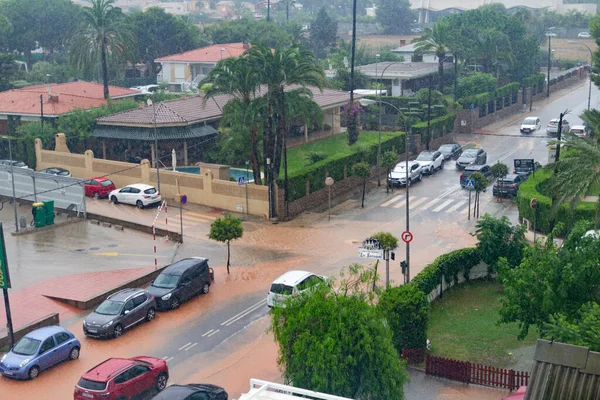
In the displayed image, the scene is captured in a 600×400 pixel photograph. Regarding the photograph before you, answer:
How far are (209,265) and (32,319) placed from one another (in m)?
8.89

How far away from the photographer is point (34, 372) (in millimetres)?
26453

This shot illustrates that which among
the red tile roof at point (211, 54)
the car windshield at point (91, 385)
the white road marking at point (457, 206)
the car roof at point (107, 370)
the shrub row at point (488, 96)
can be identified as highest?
the red tile roof at point (211, 54)

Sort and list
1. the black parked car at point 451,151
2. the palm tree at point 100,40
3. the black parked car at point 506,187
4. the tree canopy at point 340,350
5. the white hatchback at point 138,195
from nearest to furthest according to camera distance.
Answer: the tree canopy at point 340,350 < the white hatchback at point 138,195 < the black parked car at point 506,187 < the black parked car at point 451,151 < the palm tree at point 100,40

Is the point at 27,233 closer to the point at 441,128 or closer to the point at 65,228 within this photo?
the point at 65,228

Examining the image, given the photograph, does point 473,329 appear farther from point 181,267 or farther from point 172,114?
point 172,114

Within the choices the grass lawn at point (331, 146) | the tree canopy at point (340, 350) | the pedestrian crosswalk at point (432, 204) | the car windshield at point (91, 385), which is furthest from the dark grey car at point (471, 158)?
the car windshield at point (91, 385)

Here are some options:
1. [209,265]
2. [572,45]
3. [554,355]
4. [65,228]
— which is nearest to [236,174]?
[65,228]

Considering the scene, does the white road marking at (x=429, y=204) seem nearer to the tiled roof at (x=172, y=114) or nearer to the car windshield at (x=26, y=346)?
the tiled roof at (x=172, y=114)

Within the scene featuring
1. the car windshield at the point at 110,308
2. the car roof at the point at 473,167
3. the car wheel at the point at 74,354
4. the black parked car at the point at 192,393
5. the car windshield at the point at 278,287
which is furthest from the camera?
the car roof at the point at 473,167

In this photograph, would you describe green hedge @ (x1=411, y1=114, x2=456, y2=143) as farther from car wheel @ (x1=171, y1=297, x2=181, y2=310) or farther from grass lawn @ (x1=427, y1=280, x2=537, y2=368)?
car wheel @ (x1=171, y1=297, x2=181, y2=310)

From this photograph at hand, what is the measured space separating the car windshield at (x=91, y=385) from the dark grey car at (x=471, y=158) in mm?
38722

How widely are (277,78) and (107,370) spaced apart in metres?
24.4

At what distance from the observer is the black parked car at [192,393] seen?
21.9 metres

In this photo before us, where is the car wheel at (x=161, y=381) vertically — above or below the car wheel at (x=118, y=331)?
above
